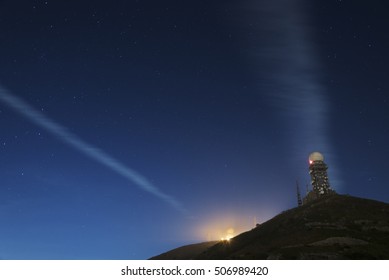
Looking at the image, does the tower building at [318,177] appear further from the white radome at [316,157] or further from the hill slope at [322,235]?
the hill slope at [322,235]

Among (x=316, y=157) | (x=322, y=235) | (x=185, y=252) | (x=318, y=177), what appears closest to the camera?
(x=322, y=235)

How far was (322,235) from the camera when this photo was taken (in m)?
76.2

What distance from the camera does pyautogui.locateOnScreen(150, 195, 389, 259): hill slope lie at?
63.2m

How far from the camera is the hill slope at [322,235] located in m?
63.2

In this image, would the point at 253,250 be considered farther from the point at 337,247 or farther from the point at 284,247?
the point at 337,247

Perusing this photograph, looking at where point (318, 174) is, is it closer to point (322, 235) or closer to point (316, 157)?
point (316, 157)

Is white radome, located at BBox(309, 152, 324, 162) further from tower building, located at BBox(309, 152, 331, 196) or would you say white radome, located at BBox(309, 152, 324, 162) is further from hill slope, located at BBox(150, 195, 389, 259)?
hill slope, located at BBox(150, 195, 389, 259)

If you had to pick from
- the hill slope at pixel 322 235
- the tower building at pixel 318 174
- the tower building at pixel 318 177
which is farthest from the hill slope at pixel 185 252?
the tower building at pixel 318 174

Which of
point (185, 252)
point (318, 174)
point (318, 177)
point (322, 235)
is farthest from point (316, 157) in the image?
point (322, 235)

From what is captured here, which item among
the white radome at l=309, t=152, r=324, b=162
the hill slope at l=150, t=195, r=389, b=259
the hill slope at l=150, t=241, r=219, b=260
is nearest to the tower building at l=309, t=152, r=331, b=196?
the white radome at l=309, t=152, r=324, b=162
